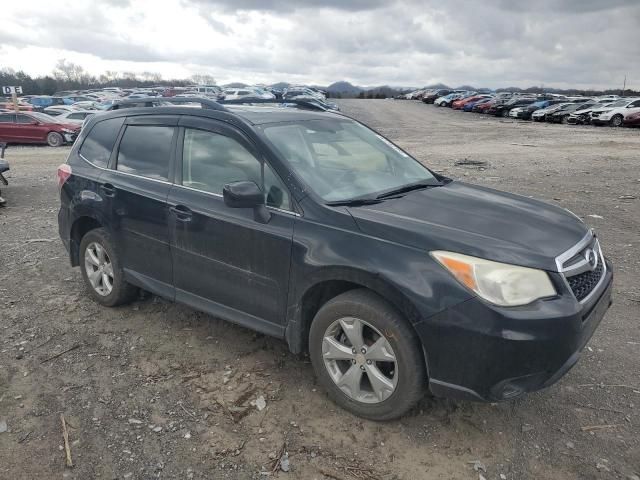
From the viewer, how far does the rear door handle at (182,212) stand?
12.2ft

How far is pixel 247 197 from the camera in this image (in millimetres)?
3195

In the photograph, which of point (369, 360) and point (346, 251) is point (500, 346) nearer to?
point (369, 360)

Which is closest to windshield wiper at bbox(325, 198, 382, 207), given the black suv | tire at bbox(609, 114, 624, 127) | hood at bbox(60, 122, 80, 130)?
the black suv

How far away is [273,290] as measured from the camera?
3.34 metres

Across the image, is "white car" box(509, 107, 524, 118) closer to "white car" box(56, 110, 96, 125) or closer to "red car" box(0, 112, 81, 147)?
"white car" box(56, 110, 96, 125)

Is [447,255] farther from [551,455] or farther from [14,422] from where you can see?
[14,422]

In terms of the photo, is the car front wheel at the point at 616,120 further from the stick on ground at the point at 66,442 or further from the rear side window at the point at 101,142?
the stick on ground at the point at 66,442

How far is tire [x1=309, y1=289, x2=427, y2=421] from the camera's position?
282 cm

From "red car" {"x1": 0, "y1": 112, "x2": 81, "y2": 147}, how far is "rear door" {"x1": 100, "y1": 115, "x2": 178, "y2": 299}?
17.5 m

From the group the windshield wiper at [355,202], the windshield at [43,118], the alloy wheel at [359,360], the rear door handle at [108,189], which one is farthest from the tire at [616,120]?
the alloy wheel at [359,360]

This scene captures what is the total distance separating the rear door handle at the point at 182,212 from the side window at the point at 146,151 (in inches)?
12.7

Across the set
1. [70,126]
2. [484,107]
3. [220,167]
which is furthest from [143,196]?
[484,107]

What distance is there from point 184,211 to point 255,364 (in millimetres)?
1231

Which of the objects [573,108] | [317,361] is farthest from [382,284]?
[573,108]
